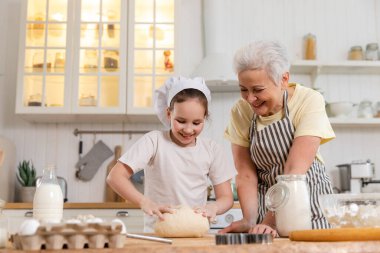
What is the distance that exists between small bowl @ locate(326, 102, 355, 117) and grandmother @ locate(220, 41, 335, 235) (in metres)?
2.06

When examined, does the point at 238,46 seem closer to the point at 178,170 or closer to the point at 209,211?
the point at 178,170

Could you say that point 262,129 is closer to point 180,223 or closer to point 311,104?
point 311,104

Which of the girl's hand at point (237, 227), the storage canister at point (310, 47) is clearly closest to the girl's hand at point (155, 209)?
the girl's hand at point (237, 227)

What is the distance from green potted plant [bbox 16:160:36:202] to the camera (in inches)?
141

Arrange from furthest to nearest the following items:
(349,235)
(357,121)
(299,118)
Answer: (357,121) → (299,118) → (349,235)

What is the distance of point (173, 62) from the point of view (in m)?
3.68

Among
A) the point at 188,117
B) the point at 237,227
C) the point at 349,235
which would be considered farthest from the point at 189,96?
the point at 349,235

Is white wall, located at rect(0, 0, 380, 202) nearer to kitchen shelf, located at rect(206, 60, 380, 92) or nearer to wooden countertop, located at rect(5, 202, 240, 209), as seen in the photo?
kitchen shelf, located at rect(206, 60, 380, 92)

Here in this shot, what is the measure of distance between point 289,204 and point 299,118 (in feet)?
1.58

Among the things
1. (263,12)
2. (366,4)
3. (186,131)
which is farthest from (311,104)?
(366,4)

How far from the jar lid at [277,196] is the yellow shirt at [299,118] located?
0.37 m

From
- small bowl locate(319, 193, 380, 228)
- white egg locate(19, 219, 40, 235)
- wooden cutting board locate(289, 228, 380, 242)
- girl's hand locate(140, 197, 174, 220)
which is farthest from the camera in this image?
girl's hand locate(140, 197, 174, 220)

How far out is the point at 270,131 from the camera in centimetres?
172

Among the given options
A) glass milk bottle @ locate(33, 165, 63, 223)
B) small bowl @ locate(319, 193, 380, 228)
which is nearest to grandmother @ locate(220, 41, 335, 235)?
small bowl @ locate(319, 193, 380, 228)
